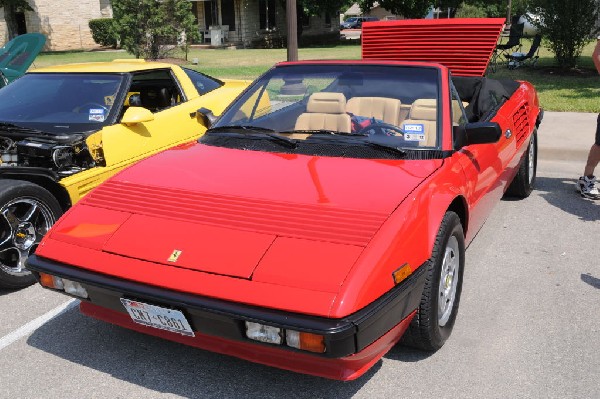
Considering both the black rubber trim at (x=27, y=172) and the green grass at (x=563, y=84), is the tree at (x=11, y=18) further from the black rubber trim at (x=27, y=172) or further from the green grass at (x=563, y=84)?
the black rubber trim at (x=27, y=172)

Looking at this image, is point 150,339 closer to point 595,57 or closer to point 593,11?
point 595,57

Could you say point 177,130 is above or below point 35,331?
above

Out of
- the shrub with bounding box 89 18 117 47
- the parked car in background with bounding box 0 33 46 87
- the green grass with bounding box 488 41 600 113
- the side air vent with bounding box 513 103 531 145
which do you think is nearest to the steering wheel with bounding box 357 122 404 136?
the side air vent with bounding box 513 103 531 145

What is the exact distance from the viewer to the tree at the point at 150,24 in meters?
18.8

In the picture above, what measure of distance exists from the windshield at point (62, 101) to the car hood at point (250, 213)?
175cm

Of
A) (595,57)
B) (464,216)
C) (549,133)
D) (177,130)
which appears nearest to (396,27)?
(595,57)

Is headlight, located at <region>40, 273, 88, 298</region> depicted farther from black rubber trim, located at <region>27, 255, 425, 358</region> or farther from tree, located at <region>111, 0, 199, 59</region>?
tree, located at <region>111, 0, 199, 59</region>

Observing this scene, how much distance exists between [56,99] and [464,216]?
3719 millimetres

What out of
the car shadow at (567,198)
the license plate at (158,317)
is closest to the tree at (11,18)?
the car shadow at (567,198)

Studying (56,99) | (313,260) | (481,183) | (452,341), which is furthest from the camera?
(56,99)

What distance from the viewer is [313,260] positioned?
2498 mm

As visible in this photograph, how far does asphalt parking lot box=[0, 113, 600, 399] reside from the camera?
287 cm

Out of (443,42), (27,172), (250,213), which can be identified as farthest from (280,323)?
(443,42)

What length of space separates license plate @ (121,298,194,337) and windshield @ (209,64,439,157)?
4.29 ft
